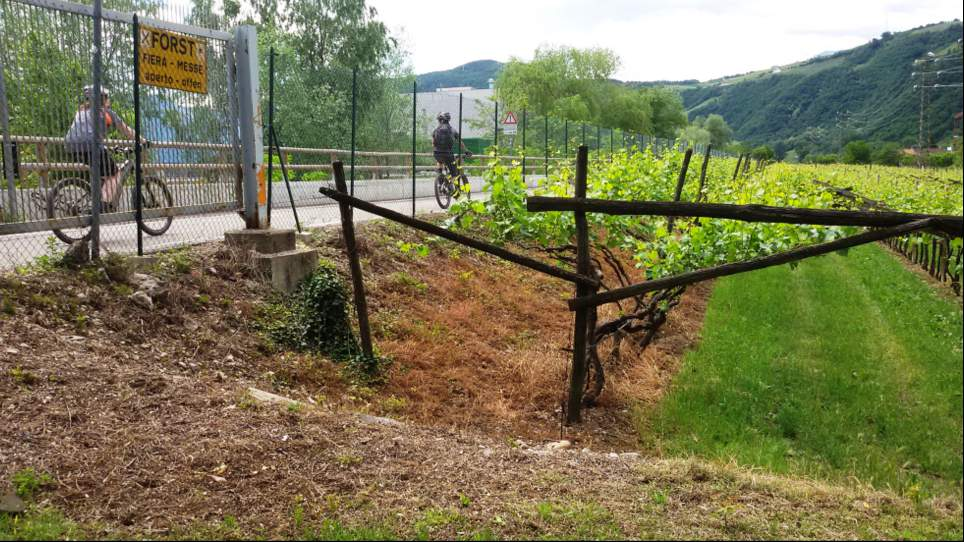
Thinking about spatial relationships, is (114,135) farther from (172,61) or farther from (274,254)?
(274,254)

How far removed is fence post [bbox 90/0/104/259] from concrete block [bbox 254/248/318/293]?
158cm

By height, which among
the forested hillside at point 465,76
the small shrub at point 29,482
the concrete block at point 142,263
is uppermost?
the forested hillside at point 465,76

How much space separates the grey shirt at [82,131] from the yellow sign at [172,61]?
0.57 metres

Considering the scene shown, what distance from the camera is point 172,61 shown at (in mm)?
7266

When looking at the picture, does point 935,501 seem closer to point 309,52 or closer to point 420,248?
point 420,248

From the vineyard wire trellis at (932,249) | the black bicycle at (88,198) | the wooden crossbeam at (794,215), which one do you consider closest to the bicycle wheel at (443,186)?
the black bicycle at (88,198)

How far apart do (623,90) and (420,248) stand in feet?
200

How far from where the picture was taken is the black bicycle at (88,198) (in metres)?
6.46

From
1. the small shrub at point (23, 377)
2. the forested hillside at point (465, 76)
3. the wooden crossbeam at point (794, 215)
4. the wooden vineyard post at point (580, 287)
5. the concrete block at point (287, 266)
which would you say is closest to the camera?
the wooden crossbeam at point (794, 215)

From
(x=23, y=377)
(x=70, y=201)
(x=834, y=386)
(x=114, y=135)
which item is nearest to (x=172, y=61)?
(x=114, y=135)

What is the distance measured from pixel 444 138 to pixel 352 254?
846cm

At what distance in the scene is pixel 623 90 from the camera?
6438 centimetres

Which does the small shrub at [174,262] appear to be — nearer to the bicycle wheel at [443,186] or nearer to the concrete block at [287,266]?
the concrete block at [287,266]

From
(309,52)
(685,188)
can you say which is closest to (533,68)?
(309,52)
